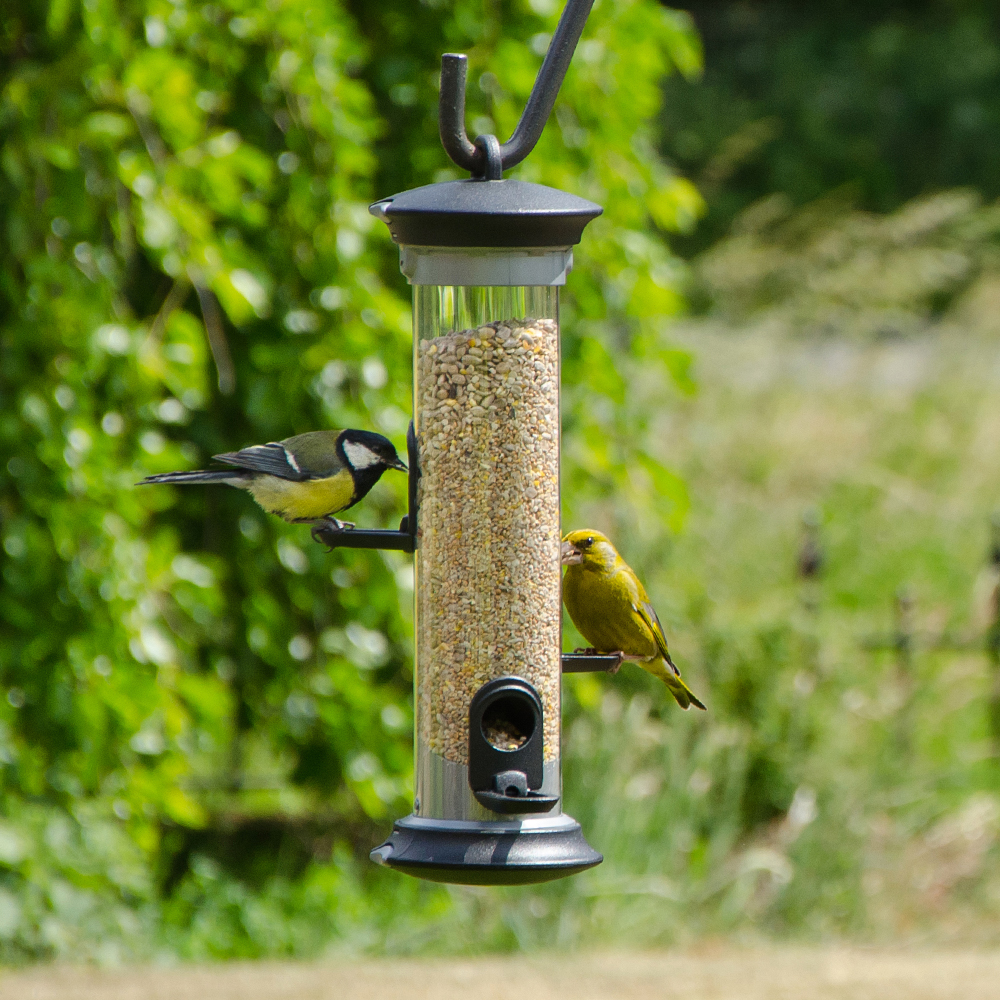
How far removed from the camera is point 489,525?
8.54 feet

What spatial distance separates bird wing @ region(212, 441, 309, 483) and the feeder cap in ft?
1.69

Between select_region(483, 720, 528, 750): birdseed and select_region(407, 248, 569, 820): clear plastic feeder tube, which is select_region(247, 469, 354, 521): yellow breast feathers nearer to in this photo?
select_region(407, 248, 569, 820): clear plastic feeder tube

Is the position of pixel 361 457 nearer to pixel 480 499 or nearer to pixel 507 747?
pixel 480 499

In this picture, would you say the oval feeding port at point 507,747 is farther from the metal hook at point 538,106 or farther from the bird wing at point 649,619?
the metal hook at point 538,106

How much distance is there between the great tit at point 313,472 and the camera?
273cm

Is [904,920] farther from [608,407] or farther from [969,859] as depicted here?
[608,407]

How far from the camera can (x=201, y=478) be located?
2.69 m

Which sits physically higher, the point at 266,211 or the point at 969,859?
the point at 266,211

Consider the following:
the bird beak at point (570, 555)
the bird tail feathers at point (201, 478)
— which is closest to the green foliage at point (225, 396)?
the bird tail feathers at point (201, 478)

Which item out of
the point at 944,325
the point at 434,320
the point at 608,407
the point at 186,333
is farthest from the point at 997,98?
the point at 434,320

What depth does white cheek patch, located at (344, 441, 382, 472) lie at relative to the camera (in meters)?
2.72

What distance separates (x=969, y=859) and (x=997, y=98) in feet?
52.5

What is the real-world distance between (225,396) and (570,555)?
2235mm

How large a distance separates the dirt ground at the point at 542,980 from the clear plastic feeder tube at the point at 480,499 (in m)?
1.83
